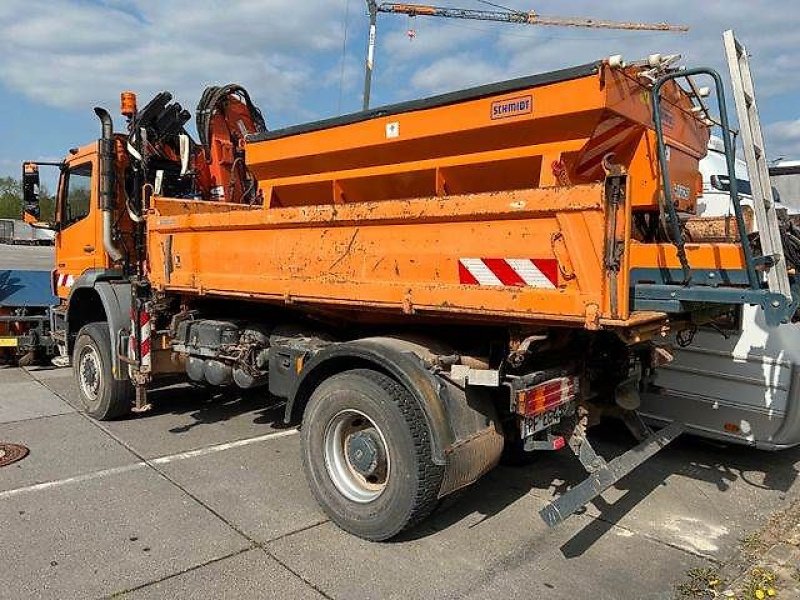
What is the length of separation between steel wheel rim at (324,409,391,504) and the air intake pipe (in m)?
3.42

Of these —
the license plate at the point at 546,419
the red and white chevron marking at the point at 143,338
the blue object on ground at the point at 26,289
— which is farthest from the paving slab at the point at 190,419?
the license plate at the point at 546,419

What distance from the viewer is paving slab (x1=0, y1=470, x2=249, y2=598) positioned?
336 cm

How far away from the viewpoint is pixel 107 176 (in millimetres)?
6266

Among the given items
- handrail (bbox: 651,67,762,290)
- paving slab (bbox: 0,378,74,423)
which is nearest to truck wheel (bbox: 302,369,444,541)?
handrail (bbox: 651,67,762,290)

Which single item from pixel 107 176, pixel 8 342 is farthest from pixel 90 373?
pixel 8 342

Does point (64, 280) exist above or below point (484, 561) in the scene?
above

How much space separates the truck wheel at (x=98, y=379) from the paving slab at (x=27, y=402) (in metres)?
0.42

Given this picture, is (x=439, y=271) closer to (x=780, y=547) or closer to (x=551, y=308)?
(x=551, y=308)

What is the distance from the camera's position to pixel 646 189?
3.83m

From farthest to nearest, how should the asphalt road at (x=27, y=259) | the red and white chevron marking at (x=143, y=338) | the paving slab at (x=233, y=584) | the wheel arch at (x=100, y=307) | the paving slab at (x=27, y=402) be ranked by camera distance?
the asphalt road at (x=27, y=259)
the paving slab at (x=27, y=402)
the wheel arch at (x=100, y=307)
the red and white chevron marking at (x=143, y=338)
the paving slab at (x=233, y=584)

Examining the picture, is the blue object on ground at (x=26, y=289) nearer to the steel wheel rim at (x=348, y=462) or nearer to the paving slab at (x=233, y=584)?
the steel wheel rim at (x=348, y=462)

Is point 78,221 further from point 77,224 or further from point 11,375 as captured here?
point 11,375

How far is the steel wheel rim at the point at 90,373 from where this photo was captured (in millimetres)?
6297

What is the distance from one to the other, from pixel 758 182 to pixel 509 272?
1238 mm
